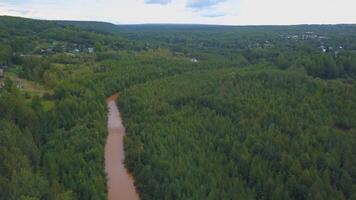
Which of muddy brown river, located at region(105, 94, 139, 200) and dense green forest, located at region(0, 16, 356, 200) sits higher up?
dense green forest, located at region(0, 16, 356, 200)

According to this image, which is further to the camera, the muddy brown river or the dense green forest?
the muddy brown river

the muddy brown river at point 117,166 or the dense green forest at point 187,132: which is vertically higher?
the dense green forest at point 187,132

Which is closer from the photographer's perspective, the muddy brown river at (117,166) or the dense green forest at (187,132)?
the dense green forest at (187,132)

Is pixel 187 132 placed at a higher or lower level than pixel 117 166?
higher

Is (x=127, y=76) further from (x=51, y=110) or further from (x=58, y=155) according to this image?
(x=58, y=155)

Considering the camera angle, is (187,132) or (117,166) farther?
(187,132)
